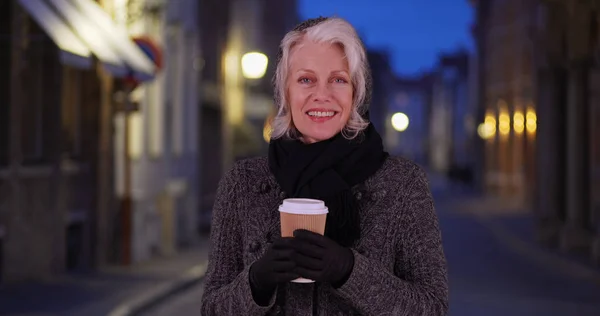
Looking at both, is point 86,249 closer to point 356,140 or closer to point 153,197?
point 153,197

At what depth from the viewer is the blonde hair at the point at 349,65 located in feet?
10.1

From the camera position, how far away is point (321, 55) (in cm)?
309

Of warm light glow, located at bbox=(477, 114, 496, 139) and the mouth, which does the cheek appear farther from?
warm light glow, located at bbox=(477, 114, 496, 139)

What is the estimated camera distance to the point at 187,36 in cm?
2489

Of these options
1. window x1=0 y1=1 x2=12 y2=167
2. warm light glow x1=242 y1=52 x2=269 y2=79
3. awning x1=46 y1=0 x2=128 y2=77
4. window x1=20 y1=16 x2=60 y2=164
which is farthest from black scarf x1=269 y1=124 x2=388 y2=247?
warm light glow x1=242 y1=52 x2=269 y2=79

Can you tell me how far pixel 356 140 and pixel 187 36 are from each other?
22083 millimetres

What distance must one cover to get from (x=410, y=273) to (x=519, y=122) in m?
42.2

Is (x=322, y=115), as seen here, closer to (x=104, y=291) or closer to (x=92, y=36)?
(x=104, y=291)

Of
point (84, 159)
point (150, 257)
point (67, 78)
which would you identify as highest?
point (67, 78)

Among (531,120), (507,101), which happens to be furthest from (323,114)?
(507,101)

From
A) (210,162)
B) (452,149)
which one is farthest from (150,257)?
(452,149)

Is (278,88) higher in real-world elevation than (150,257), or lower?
higher

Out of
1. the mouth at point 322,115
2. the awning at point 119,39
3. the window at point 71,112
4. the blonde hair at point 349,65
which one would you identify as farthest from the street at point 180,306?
the mouth at point 322,115

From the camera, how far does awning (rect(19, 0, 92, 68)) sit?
42.0 ft
